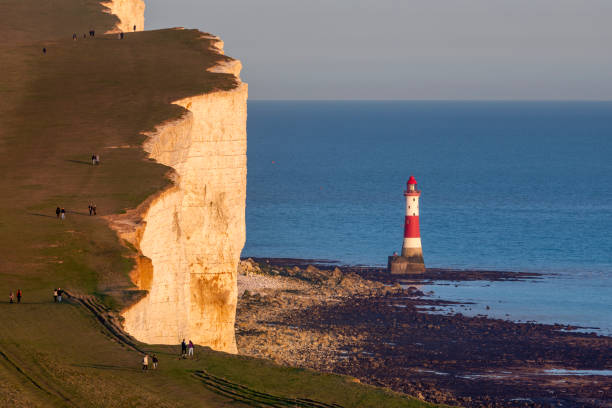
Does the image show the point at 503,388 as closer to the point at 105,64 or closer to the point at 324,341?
the point at 324,341

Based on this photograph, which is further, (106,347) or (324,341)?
(324,341)

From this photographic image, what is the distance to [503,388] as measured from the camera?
54125mm

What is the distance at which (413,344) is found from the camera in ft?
206

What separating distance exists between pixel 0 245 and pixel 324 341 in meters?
26.7

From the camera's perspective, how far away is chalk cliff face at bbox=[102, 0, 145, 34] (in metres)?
97.6

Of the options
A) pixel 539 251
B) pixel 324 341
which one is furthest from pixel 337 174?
pixel 324 341

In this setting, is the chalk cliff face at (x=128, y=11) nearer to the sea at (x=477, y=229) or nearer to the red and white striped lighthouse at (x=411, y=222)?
the sea at (x=477, y=229)

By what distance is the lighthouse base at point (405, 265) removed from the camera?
284 feet

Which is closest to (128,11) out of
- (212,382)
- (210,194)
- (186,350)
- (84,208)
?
(210,194)

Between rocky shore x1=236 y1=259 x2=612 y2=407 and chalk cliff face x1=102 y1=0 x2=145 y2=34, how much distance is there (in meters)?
29.5

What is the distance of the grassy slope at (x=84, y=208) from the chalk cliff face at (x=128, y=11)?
23912mm

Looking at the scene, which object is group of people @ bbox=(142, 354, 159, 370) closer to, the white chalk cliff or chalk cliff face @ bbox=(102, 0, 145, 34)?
the white chalk cliff

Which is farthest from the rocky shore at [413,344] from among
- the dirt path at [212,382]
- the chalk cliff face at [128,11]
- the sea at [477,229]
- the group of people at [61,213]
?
the chalk cliff face at [128,11]

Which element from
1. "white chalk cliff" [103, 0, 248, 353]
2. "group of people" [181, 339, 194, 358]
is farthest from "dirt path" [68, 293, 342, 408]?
"white chalk cliff" [103, 0, 248, 353]
